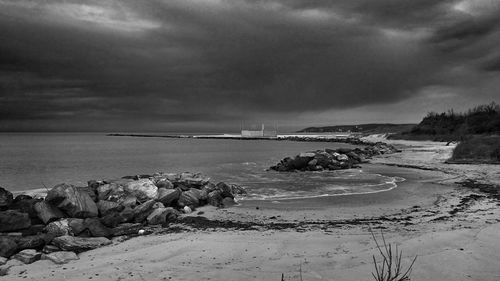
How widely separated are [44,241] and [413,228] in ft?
27.3

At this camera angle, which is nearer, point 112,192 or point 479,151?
point 112,192

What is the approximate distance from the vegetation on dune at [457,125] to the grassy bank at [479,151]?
88.7 feet

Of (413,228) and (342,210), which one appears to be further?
(342,210)

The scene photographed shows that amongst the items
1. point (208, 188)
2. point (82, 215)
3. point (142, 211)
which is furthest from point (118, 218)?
point (208, 188)

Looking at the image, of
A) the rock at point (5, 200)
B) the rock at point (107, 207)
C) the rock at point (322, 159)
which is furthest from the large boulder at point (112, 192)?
the rock at point (322, 159)

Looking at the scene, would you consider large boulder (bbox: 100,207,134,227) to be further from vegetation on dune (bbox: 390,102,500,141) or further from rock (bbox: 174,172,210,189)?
vegetation on dune (bbox: 390,102,500,141)

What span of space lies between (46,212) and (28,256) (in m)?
3.06

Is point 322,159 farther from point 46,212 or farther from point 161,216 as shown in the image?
point 46,212

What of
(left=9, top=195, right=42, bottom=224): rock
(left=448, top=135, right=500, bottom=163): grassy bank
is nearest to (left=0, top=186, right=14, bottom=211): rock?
(left=9, top=195, right=42, bottom=224): rock

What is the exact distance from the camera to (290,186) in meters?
17.2

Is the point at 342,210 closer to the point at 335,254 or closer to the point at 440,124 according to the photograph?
the point at 335,254

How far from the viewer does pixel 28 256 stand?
6559mm

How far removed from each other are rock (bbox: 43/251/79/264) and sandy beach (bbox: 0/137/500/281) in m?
0.10

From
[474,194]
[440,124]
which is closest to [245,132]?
[440,124]
